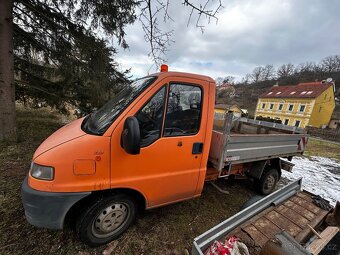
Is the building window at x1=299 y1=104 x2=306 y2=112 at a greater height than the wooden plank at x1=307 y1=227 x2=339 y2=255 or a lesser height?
greater

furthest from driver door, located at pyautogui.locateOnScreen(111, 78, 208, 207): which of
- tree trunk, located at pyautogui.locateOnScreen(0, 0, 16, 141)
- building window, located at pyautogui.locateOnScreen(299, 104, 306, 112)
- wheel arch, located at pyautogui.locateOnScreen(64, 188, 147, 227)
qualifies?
building window, located at pyautogui.locateOnScreen(299, 104, 306, 112)

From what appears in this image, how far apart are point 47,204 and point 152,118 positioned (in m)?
1.53

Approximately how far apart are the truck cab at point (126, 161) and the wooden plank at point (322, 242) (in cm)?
145

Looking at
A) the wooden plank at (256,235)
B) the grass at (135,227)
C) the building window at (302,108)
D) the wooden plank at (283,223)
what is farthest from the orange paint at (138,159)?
the building window at (302,108)

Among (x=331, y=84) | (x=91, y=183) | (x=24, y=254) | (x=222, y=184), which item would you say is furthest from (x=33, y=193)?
(x=331, y=84)

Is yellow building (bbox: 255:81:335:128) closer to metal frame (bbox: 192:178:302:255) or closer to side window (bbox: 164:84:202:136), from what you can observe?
metal frame (bbox: 192:178:302:255)

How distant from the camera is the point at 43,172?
185cm

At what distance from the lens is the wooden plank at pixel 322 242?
5.86 ft

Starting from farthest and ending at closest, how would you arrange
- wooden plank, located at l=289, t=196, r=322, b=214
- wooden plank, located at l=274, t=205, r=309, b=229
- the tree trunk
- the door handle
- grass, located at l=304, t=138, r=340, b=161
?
grass, located at l=304, t=138, r=340, b=161
the tree trunk
wooden plank, located at l=289, t=196, r=322, b=214
the door handle
wooden plank, located at l=274, t=205, r=309, b=229

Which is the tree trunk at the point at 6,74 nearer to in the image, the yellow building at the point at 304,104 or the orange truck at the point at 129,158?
the orange truck at the point at 129,158

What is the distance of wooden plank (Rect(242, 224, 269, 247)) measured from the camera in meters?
2.01

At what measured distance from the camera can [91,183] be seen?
194 cm

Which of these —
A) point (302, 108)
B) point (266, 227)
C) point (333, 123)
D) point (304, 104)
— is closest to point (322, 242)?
point (266, 227)

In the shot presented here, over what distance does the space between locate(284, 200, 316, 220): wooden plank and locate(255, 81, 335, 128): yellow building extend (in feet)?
111
